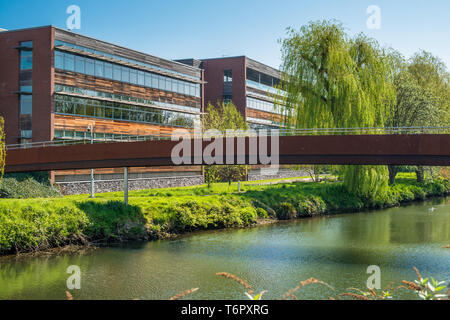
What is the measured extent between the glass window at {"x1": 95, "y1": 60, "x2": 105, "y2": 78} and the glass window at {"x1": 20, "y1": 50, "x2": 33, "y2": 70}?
552 centimetres

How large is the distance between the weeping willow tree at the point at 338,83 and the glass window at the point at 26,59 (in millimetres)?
20565

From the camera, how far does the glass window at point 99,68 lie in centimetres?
4379

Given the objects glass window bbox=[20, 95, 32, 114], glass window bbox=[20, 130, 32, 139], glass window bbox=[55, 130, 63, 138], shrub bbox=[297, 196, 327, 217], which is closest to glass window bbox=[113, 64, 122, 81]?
glass window bbox=[55, 130, 63, 138]

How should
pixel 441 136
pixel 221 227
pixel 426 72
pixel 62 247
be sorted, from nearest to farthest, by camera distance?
1. pixel 441 136
2. pixel 62 247
3. pixel 221 227
4. pixel 426 72

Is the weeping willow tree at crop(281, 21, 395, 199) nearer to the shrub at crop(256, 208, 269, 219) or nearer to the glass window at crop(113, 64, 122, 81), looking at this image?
the shrub at crop(256, 208, 269, 219)

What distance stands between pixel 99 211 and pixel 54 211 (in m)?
2.79

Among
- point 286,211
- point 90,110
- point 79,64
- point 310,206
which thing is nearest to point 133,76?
point 90,110

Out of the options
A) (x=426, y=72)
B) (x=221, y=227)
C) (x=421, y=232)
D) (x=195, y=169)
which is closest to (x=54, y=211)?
(x=221, y=227)

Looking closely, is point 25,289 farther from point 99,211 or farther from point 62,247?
point 99,211

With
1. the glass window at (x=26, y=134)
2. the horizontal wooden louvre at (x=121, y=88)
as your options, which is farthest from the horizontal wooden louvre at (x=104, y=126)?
the horizontal wooden louvre at (x=121, y=88)

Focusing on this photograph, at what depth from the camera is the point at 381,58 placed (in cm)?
3500

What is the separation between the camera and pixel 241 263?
21219mm

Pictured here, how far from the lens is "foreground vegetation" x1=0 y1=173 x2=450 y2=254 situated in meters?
23.2

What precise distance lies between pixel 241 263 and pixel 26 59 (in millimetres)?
28768
